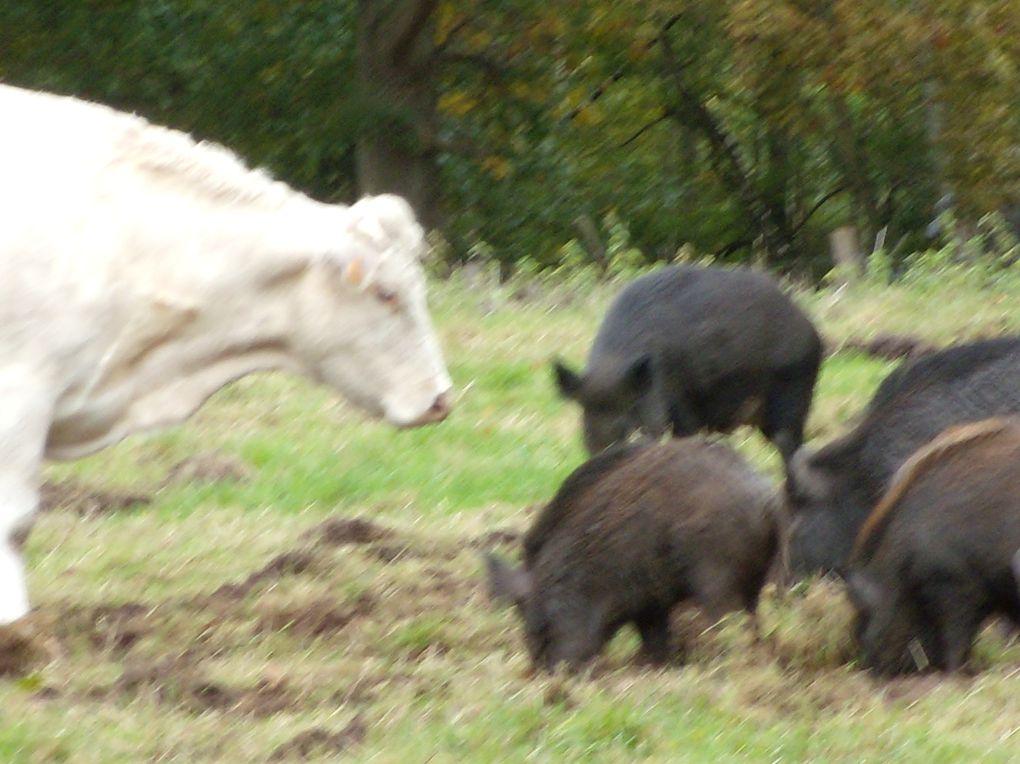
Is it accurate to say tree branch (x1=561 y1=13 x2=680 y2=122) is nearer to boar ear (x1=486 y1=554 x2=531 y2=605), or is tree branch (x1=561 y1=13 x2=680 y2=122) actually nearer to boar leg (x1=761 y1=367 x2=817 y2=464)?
boar leg (x1=761 y1=367 x2=817 y2=464)

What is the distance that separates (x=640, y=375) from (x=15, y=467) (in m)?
3.46

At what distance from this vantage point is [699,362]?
9.65m

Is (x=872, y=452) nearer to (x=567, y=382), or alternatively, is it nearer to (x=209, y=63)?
(x=567, y=382)

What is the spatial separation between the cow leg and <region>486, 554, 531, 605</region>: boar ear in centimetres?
162

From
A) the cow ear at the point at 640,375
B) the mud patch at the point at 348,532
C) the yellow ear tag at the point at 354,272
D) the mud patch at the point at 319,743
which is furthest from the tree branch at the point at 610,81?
the mud patch at the point at 319,743

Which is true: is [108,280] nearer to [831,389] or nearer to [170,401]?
[170,401]

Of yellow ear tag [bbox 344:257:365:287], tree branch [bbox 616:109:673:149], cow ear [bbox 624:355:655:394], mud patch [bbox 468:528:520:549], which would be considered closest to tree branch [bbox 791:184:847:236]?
tree branch [bbox 616:109:673:149]

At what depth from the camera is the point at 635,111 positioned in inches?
1129

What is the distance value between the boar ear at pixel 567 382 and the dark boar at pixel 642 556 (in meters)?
2.21

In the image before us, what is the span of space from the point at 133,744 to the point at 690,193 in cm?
2388

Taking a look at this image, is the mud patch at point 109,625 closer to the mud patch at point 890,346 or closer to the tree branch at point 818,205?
the mud patch at point 890,346

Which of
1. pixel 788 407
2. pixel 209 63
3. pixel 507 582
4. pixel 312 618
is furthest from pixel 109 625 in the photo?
pixel 209 63

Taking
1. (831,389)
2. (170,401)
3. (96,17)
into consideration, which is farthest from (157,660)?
(96,17)

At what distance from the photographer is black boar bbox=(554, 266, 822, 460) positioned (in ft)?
30.5
